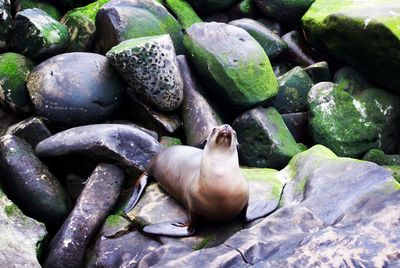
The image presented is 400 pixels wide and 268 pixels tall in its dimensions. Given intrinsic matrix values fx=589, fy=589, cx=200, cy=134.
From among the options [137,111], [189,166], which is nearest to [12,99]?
[137,111]

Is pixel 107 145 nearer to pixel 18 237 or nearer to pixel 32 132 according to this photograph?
pixel 32 132

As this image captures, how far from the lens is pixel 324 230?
335 centimetres

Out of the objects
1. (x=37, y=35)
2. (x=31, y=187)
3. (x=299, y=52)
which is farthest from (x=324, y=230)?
(x=299, y=52)

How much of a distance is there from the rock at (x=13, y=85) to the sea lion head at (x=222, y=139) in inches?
95.2

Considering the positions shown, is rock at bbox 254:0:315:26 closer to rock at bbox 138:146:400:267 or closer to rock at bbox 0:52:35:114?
rock at bbox 0:52:35:114

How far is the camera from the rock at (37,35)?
5.77m

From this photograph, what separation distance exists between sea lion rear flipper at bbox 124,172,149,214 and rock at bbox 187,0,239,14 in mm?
3296

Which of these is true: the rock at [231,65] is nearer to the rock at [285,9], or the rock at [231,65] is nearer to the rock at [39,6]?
the rock at [285,9]

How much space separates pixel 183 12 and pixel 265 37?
3.48 feet

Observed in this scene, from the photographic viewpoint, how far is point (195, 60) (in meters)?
6.04

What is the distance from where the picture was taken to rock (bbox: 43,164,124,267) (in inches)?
174

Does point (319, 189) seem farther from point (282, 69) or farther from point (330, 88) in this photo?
point (282, 69)

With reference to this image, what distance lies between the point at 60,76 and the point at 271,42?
2.61 m

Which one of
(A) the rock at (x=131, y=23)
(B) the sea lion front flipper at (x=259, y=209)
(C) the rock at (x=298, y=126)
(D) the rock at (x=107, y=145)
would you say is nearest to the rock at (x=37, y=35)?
(A) the rock at (x=131, y=23)
